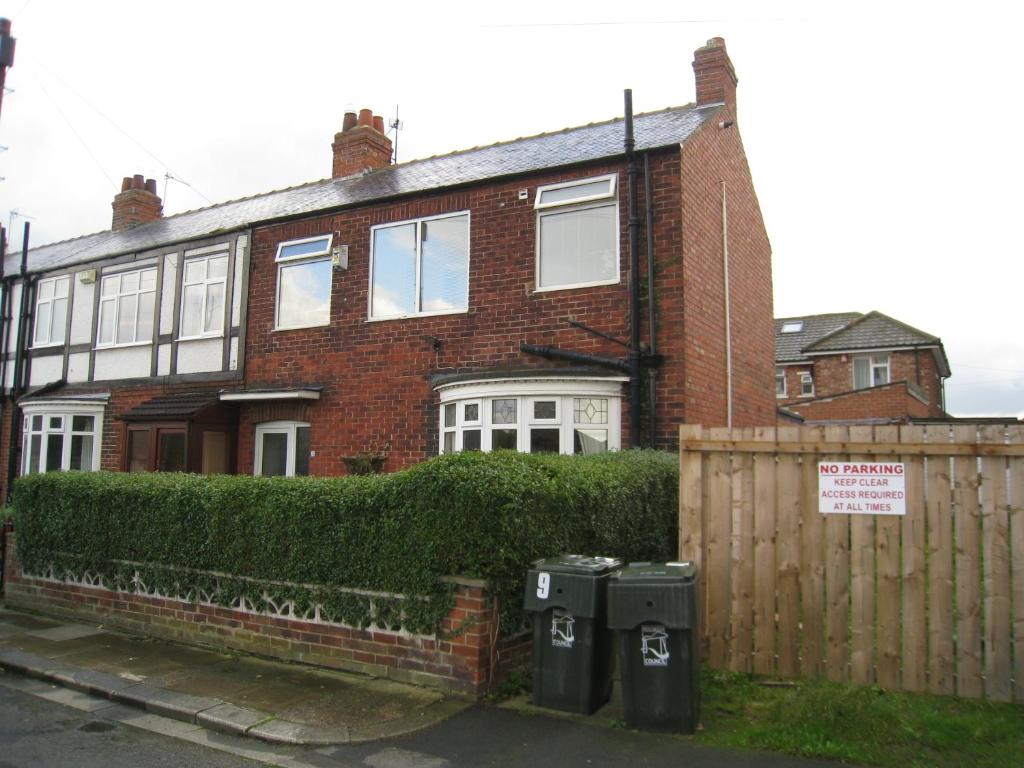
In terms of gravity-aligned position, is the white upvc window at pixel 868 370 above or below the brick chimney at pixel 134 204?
below

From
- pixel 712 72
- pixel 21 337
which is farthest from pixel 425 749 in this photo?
pixel 21 337

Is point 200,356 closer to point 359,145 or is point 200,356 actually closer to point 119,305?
point 119,305

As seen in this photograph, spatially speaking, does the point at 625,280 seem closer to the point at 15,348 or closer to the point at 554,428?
the point at 554,428

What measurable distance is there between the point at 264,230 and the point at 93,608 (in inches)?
312

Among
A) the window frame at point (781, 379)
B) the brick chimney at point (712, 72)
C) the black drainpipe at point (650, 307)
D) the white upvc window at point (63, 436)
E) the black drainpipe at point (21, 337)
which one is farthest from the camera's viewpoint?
the window frame at point (781, 379)

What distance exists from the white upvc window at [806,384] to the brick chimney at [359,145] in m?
22.7

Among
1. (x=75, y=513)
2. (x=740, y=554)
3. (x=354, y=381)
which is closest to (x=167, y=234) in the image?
(x=354, y=381)

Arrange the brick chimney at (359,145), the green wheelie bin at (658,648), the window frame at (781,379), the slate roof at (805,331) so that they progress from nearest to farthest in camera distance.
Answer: the green wheelie bin at (658,648)
the brick chimney at (359,145)
the window frame at (781,379)
the slate roof at (805,331)

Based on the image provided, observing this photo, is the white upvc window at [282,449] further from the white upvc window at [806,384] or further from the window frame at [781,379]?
the white upvc window at [806,384]

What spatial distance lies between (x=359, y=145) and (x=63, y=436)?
9.23 meters

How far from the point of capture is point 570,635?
5.23 m

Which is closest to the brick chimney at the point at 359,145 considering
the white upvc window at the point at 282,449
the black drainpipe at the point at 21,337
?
the white upvc window at the point at 282,449

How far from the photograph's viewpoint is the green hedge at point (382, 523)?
Result: 18.6ft

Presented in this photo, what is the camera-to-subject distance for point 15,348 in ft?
60.8
